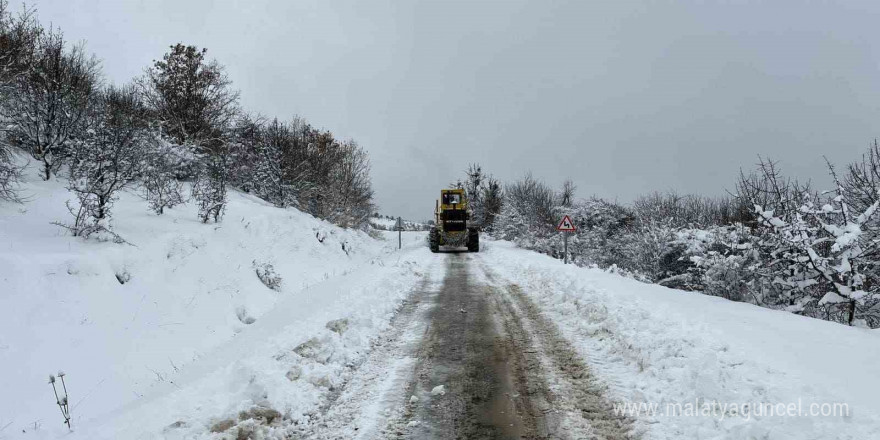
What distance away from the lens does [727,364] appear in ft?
14.6

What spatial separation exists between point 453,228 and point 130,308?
20.0m

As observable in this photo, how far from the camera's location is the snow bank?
3447 mm

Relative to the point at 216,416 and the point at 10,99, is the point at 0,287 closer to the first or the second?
the point at 216,416

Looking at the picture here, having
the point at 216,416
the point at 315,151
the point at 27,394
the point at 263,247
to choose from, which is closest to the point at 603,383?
the point at 216,416

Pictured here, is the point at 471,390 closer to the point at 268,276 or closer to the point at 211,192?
the point at 268,276

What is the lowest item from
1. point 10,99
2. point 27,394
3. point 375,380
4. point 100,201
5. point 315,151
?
point 27,394

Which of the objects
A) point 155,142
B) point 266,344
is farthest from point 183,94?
point 266,344

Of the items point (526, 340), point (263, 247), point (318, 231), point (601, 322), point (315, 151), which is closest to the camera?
point (526, 340)

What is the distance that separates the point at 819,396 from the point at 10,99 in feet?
56.5

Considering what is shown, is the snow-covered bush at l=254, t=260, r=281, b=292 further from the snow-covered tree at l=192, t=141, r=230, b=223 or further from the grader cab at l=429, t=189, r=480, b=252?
the grader cab at l=429, t=189, r=480, b=252

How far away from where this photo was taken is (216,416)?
3742 millimetres

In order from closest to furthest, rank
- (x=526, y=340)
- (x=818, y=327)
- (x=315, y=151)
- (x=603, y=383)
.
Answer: (x=603, y=383), (x=818, y=327), (x=526, y=340), (x=315, y=151)

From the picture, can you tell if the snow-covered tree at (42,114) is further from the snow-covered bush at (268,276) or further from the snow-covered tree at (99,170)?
the snow-covered bush at (268,276)

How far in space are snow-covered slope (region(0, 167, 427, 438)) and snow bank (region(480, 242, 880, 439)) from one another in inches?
140
